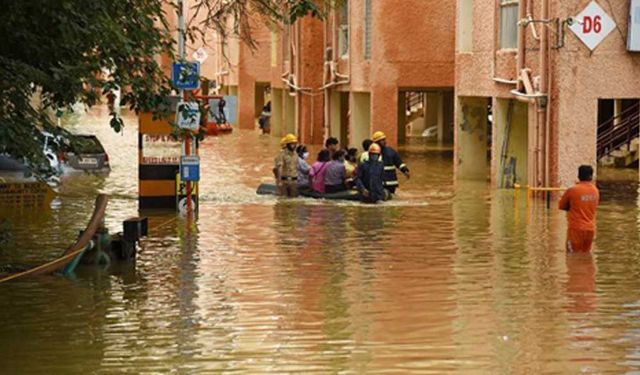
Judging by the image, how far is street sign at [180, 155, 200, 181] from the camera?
25.8 metres

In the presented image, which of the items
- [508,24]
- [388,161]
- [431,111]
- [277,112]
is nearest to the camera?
[388,161]

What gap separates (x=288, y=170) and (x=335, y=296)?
45.0 feet

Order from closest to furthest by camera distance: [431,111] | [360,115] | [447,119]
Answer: [360,115]
[447,119]
[431,111]

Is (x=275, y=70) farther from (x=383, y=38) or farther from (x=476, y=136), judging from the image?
(x=476, y=136)

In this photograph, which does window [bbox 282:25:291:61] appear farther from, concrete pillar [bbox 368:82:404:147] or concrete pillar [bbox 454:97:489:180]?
concrete pillar [bbox 454:97:489:180]

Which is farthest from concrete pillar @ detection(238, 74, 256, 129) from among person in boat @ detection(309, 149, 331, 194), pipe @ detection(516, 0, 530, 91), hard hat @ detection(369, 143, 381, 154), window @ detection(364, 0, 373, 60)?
hard hat @ detection(369, 143, 381, 154)

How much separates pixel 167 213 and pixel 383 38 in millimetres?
16519

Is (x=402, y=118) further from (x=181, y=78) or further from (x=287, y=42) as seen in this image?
(x=181, y=78)

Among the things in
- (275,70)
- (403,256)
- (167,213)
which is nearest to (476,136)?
(167,213)

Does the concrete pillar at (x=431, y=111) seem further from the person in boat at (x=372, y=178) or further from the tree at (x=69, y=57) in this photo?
the tree at (x=69, y=57)

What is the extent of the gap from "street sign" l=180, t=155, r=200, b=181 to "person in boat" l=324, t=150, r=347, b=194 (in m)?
4.03

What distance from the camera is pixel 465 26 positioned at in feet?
121

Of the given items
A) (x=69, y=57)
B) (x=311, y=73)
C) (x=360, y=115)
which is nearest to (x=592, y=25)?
(x=69, y=57)

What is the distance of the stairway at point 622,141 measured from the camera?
4103 cm
